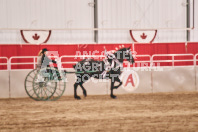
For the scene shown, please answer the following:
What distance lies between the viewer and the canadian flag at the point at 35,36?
20.5 metres

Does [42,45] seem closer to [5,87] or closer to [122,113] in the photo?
[5,87]

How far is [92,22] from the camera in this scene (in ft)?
69.7

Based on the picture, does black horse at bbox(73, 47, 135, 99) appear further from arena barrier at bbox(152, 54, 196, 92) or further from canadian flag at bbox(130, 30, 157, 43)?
canadian flag at bbox(130, 30, 157, 43)

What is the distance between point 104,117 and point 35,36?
13668 millimetres

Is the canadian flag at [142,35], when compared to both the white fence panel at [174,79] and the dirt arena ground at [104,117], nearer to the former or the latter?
the white fence panel at [174,79]

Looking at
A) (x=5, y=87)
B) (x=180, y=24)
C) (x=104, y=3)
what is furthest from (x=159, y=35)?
(x=5, y=87)

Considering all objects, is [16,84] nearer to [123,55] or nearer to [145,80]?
[123,55]

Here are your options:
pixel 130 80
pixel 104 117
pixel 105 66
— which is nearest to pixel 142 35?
pixel 130 80

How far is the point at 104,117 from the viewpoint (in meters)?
7.82

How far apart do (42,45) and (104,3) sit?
14.1 feet

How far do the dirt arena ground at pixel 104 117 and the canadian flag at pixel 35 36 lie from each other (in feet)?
34.2

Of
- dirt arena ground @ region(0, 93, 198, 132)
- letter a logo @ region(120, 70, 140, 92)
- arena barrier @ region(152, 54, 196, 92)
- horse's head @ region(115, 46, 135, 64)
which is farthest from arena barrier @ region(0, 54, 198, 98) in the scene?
dirt arena ground @ region(0, 93, 198, 132)

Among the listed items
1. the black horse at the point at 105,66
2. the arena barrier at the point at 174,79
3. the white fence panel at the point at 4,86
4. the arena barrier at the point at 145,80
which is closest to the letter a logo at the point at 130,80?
the arena barrier at the point at 145,80

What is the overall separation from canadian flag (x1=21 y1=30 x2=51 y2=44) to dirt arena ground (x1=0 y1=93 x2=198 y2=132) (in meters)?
10.4
